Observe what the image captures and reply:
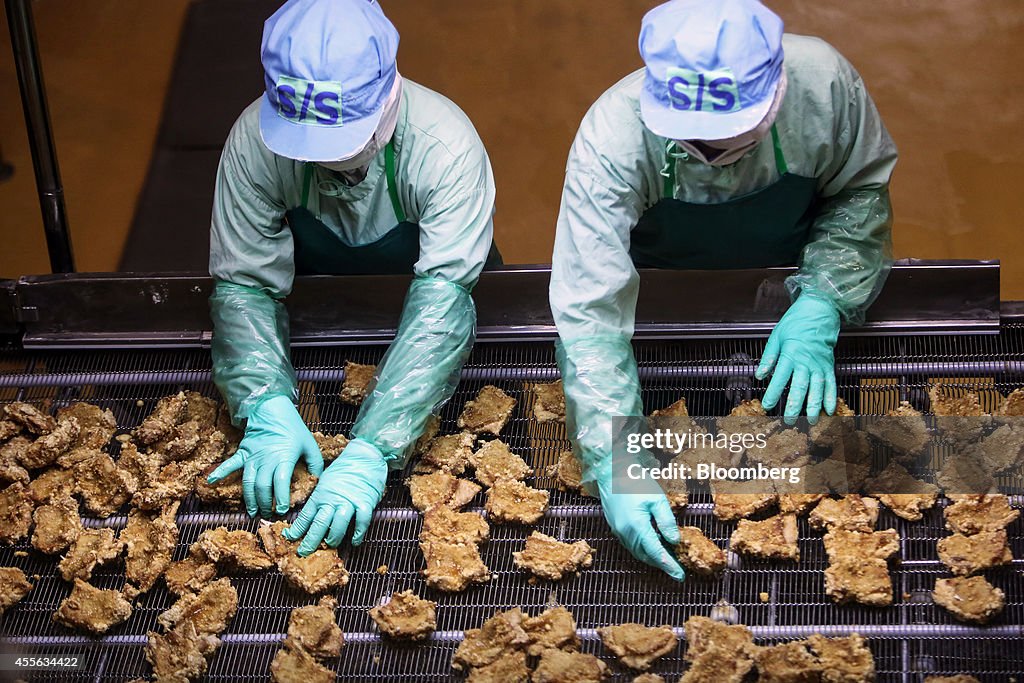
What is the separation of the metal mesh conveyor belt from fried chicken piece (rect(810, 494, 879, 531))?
5cm

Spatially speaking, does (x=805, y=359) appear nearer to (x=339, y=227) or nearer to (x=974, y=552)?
(x=974, y=552)

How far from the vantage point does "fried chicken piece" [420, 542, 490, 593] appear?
2617 mm

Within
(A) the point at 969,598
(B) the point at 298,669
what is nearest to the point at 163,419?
(B) the point at 298,669

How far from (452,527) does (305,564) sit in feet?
1.19

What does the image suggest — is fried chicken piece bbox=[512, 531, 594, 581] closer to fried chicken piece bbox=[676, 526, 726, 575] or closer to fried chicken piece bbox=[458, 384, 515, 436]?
fried chicken piece bbox=[676, 526, 726, 575]

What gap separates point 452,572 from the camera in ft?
8.62

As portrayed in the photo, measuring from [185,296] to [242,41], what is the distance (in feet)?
9.82

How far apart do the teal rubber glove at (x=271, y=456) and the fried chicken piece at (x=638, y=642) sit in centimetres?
90

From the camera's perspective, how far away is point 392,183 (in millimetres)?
3057

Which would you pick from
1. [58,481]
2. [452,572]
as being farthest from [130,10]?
[452,572]

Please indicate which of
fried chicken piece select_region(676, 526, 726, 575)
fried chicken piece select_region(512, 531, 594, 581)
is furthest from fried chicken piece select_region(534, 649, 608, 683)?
fried chicken piece select_region(676, 526, 726, 575)

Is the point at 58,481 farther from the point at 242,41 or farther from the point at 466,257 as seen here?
the point at 242,41

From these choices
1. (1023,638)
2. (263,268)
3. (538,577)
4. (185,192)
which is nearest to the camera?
(1023,638)

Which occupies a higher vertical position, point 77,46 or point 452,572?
point 77,46
